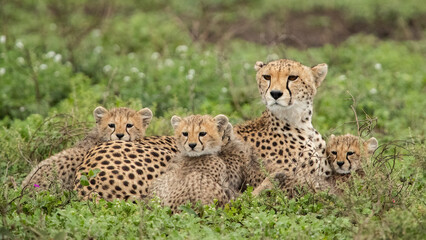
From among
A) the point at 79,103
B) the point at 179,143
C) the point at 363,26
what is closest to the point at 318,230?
the point at 179,143

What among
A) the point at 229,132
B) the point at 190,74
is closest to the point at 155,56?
the point at 190,74

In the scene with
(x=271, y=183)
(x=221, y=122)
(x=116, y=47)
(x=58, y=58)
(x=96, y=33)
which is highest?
(x=96, y=33)

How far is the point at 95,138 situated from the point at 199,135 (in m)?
1.21

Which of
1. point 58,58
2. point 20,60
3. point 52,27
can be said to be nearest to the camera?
point 20,60

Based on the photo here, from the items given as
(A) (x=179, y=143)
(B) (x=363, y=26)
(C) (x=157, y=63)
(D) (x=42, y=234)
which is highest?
(B) (x=363, y=26)

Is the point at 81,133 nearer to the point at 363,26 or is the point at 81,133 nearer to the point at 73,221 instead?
the point at 73,221

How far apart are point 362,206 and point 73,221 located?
6.48 feet

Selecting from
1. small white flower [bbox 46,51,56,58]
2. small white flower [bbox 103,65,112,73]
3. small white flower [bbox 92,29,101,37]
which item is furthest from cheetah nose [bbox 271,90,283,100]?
small white flower [bbox 92,29,101,37]

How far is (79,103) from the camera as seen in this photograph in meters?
8.34

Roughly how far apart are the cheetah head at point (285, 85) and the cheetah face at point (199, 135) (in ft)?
1.52

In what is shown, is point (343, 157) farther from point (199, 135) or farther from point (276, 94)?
point (199, 135)

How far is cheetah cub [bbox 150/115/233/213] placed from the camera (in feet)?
17.5

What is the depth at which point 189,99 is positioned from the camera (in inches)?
342

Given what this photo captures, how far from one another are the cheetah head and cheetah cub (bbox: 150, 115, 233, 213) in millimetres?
463
